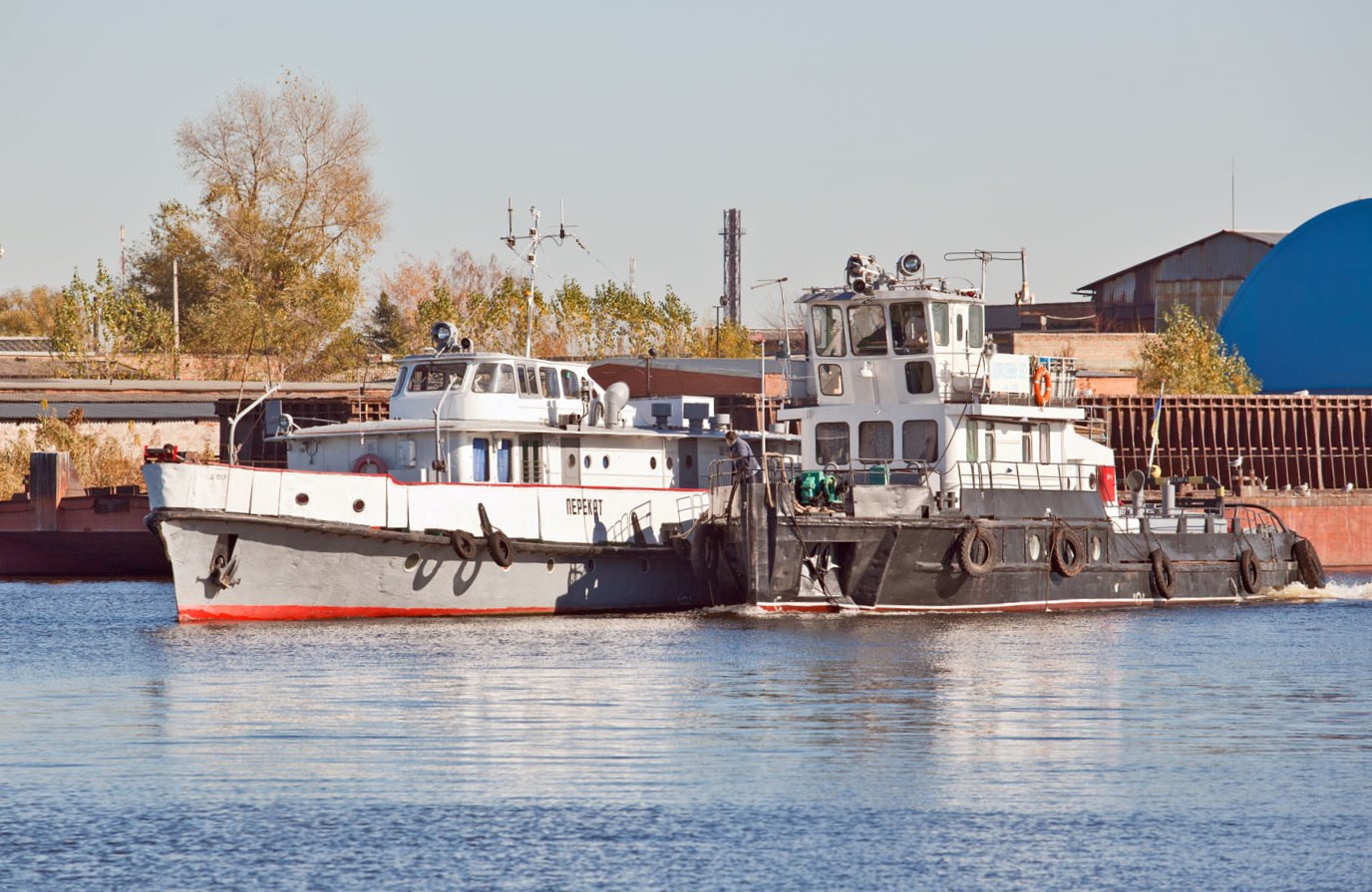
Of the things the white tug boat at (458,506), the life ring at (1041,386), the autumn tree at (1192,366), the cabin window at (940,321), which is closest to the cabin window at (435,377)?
the white tug boat at (458,506)

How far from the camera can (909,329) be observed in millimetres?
34750

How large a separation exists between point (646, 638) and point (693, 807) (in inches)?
484

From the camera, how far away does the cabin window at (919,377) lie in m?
34.4

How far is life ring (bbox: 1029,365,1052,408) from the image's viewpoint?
3544 cm

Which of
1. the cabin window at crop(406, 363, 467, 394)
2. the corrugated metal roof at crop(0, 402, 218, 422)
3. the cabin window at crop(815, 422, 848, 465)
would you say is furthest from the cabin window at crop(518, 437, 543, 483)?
the corrugated metal roof at crop(0, 402, 218, 422)

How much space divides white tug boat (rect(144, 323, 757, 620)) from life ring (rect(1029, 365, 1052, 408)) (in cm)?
608

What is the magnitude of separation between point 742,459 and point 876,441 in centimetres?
351

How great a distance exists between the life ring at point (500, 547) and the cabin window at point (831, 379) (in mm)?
7456

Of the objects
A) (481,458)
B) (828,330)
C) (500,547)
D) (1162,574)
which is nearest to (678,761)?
(500,547)

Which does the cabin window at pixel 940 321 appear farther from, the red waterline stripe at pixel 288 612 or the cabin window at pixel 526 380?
the red waterline stripe at pixel 288 612

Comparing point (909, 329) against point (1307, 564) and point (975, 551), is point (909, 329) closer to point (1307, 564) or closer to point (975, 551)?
point (975, 551)

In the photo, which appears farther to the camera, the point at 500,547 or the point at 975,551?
the point at 975,551

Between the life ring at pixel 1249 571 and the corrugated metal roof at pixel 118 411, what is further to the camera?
the corrugated metal roof at pixel 118 411

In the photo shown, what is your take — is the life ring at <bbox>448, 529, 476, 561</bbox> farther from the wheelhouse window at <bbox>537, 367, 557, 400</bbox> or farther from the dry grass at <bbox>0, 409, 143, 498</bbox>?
the dry grass at <bbox>0, 409, 143, 498</bbox>
